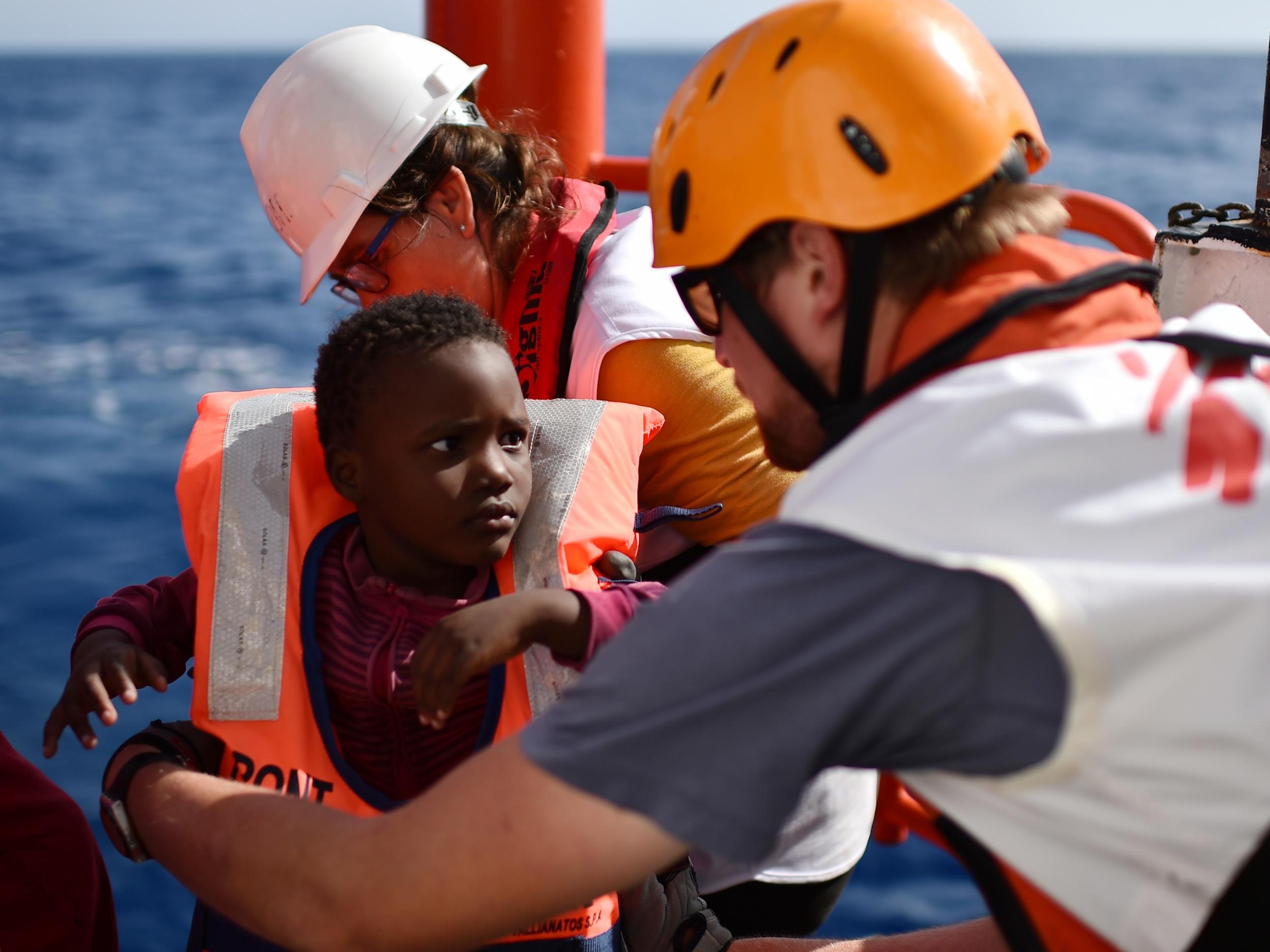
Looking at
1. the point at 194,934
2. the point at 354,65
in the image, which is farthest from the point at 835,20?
the point at 194,934

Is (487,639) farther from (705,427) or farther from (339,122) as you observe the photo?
(339,122)

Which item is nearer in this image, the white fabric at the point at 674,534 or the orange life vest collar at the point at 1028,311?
the orange life vest collar at the point at 1028,311

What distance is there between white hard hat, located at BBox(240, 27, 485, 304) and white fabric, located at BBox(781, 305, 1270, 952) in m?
1.47

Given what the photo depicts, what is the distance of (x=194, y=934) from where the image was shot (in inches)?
71.1

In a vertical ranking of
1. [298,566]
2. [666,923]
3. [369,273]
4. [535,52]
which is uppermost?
[535,52]

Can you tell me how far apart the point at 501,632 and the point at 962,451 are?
0.70m

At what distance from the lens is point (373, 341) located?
1883 mm

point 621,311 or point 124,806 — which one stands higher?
point 621,311

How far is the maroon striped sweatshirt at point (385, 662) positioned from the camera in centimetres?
177

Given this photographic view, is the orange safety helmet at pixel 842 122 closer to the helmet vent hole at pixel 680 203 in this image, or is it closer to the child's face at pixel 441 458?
the helmet vent hole at pixel 680 203

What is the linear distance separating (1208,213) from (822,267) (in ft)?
5.70

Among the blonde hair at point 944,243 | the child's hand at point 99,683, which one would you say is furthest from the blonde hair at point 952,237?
the child's hand at point 99,683

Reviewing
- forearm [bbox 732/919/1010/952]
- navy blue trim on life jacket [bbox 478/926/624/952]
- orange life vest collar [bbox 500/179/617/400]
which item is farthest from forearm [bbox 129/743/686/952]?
orange life vest collar [bbox 500/179/617/400]

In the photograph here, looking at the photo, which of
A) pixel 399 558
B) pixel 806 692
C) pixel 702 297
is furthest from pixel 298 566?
pixel 806 692
